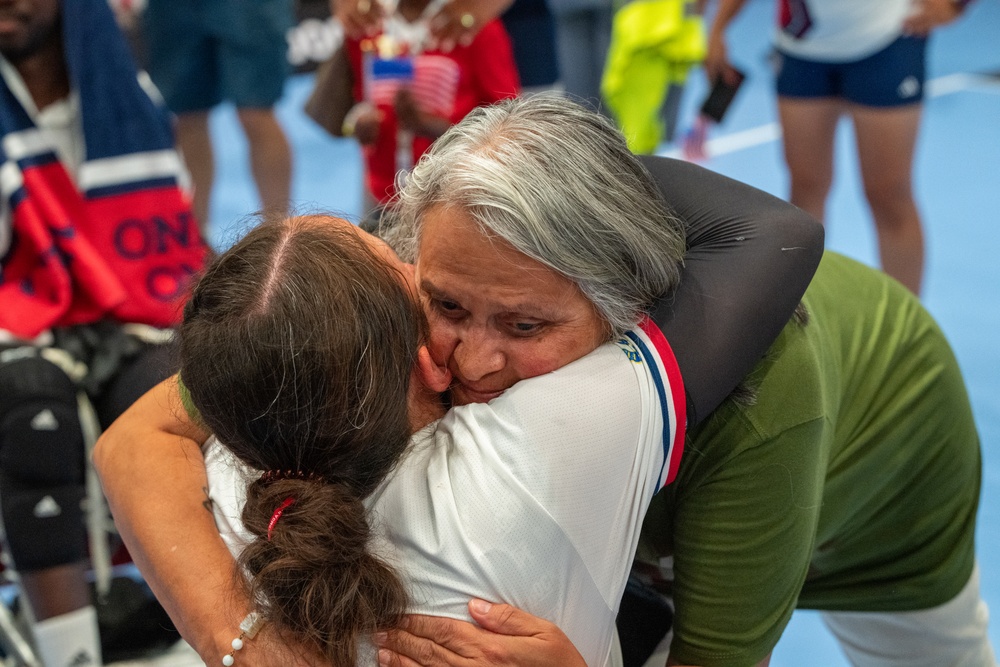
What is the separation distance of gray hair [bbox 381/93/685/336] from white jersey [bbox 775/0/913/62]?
1.86 metres

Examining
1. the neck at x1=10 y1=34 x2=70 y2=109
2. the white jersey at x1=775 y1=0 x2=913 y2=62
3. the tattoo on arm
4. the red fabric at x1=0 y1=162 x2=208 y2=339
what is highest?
the neck at x1=10 y1=34 x2=70 y2=109

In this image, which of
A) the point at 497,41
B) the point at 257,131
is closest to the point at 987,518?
the point at 497,41

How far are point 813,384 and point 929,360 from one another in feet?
1.35

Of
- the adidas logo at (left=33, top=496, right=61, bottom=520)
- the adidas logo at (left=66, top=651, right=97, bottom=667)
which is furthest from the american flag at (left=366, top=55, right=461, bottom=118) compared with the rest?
the adidas logo at (left=66, top=651, right=97, bottom=667)

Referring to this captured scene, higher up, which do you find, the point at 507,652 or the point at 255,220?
the point at 255,220

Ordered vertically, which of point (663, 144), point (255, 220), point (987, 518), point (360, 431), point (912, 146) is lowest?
point (987, 518)

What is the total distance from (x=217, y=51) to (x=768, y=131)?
299 centimetres

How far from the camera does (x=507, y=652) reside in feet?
3.51

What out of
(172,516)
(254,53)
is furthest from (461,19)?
(172,516)

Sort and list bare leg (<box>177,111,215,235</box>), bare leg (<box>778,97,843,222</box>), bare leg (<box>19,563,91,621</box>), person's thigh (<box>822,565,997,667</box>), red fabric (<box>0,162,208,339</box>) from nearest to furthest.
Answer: person's thigh (<box>822,565,997,667</box>) → bare leg (<box>19,563,91,621</box>) → red fabric (<box>0,162,208,339</box>) → bare leg (<box>778,97,843,222</box>) → bare leg (<box>177,111,215,235</box>)

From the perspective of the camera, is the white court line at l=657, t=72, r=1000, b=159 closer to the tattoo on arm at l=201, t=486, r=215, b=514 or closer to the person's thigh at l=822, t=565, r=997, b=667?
the person's thigh at l=822, t=565, r=997, b=667

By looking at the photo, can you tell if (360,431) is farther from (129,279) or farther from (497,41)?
(497,41)

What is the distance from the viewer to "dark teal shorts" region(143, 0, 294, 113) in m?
3.29

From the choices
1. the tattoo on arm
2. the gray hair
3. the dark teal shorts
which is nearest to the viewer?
the gray hair
